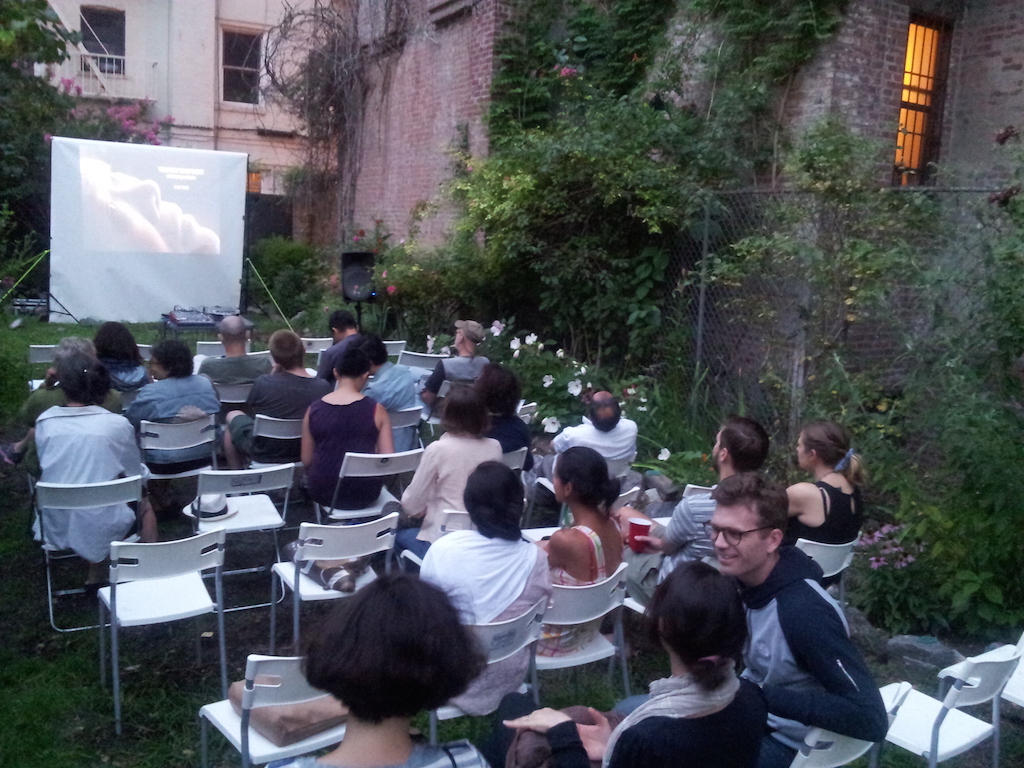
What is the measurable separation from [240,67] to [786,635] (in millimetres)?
17823

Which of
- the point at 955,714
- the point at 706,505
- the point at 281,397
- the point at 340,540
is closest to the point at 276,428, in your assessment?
the point at 281,397

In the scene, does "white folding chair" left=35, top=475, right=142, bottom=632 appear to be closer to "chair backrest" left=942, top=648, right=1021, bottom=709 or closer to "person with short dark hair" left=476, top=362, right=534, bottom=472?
"person with short dark hair" left=476, top=362, right=534, bottom=472

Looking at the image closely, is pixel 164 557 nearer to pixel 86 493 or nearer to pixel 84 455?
pixel 86 493

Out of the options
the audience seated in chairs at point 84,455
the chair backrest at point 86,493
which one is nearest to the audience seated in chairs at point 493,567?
the chair backrest at point 86,493

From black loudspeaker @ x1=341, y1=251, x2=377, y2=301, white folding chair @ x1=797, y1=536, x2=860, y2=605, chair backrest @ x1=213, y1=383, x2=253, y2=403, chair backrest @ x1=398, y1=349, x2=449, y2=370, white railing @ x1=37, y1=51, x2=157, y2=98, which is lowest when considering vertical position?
white folding chair @ x1=797, y1=536, x2=860, y2=605

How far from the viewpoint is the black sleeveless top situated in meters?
3.37

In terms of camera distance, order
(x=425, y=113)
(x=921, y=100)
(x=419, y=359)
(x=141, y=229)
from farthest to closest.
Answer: (x=141, y=229) → (x=425, y=113) → (x=921, y=100) → (x=419, y=359)

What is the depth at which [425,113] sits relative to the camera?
1130 centimetres

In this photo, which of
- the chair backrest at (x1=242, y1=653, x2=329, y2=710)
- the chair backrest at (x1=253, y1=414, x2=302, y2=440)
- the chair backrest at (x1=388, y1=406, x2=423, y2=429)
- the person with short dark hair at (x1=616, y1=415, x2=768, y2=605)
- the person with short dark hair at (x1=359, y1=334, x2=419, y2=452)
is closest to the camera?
the chair backrest at (x1=242, y1=653, x2=329, y2=710)

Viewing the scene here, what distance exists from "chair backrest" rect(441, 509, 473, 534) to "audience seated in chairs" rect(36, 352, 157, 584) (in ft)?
4.72

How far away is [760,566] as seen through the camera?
2232 mm

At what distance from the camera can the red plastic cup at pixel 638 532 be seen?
136 inches

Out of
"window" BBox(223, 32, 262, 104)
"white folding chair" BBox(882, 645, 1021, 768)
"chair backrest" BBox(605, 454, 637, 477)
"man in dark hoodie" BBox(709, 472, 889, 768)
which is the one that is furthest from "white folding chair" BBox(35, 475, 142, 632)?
"window" BBox(223, 32, 262, 104)

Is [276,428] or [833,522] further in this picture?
[276,428]
